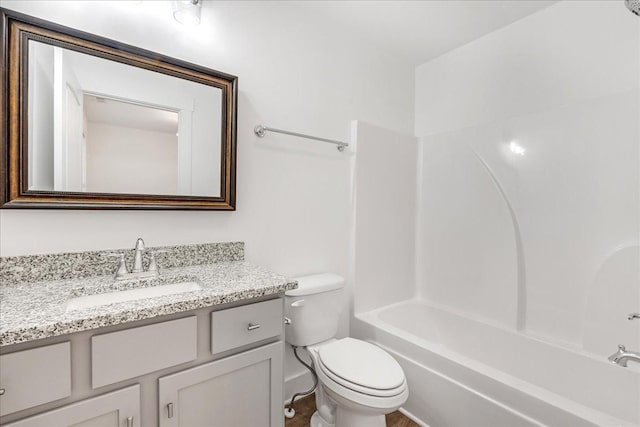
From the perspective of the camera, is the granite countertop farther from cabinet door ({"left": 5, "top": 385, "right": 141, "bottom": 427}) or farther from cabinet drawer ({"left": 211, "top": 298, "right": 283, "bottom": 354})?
cabinet door ({"left": 5, "top": 385, "right": 141, "bottom": 427})

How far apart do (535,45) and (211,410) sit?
264cm

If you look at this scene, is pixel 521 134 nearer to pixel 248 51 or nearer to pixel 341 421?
pixel 248 51

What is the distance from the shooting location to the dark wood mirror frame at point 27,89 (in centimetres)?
111

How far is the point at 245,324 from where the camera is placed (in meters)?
1.16

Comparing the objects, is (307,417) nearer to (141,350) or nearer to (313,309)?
(313,309)

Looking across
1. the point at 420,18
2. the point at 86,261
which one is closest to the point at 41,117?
the point at 86,261

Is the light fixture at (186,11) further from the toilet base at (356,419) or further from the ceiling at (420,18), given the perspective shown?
the toilet base at (356,419)

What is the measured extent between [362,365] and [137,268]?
111 cm

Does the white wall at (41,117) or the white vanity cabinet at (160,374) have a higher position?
the white wall at (41,117)

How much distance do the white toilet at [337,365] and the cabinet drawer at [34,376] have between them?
974 mm

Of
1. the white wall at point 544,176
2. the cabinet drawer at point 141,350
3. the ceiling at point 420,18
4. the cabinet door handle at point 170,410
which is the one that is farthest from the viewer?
the ceiling at point 420,18

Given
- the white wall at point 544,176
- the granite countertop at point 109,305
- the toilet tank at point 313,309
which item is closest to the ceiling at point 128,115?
the granite countertop at point 109,305

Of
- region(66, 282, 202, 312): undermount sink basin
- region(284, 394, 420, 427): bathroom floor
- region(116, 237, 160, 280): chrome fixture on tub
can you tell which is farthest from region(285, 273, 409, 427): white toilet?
region(116, 237, 160, 280): chrome fixture on tub

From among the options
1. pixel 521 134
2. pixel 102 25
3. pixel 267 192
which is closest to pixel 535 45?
pixel 521 134
